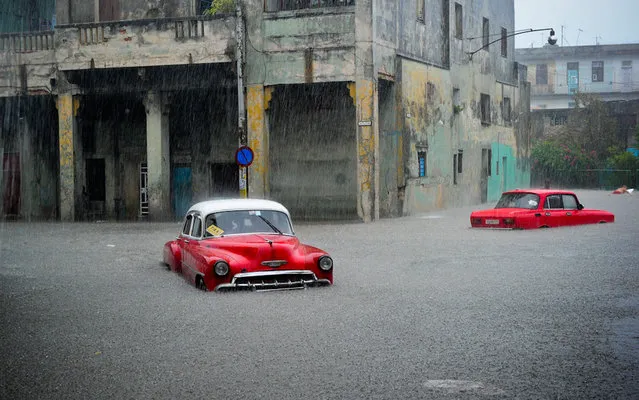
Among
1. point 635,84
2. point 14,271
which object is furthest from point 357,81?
point 635,84

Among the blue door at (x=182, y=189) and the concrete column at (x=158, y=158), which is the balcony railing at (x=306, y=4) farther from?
the blue door at (x=182, y=189)

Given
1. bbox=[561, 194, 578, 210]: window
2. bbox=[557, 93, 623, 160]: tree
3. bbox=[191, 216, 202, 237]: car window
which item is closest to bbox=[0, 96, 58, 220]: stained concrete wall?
bbox=[561, 194, 578, 210]: window

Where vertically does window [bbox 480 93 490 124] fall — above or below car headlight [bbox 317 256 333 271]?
above

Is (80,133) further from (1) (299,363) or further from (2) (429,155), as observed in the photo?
(1) (299,363)

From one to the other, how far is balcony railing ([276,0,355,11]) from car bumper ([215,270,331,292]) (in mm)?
16655

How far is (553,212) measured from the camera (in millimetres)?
22359

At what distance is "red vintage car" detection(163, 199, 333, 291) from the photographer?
37.4 ft

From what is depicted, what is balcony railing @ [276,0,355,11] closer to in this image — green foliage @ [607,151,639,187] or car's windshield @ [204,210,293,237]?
car's windshield @ [204,210,293,237]

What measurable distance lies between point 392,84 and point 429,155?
14.4 ft

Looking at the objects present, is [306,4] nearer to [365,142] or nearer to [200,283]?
[365,142]

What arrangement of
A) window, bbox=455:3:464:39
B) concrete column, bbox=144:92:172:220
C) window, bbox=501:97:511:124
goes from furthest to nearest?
1. window, bbox=501:97:511:124
2. window, bbox=455:3:464:39
3. concrete column, bbox=144:92:172:220

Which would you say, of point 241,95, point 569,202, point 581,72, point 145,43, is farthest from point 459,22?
point 581,72

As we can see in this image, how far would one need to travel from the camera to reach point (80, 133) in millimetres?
30094

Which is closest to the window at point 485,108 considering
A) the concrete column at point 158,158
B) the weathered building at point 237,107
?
the weathered building at point 237,107
